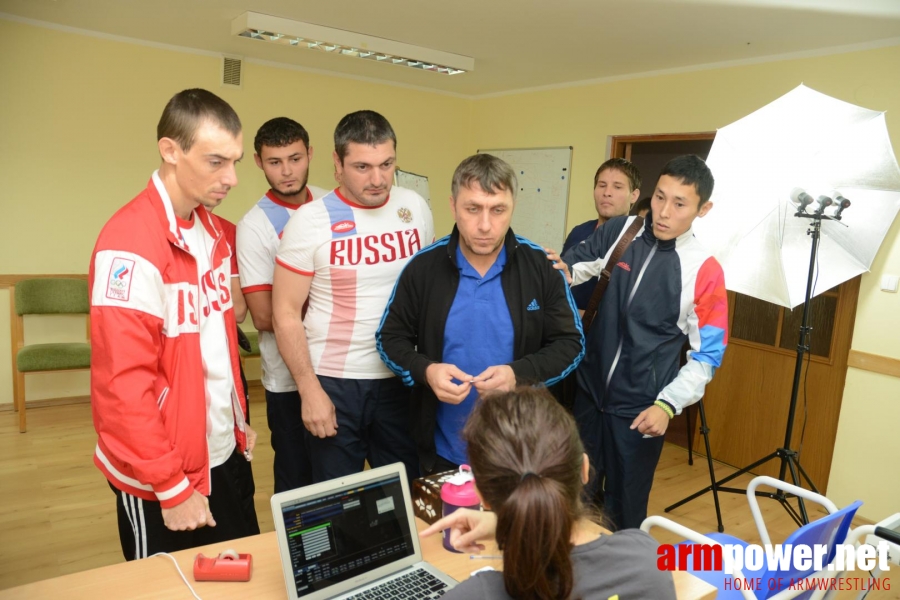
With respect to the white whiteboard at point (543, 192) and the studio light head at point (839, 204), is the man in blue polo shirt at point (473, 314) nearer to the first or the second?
the studio light head at point (839, 204)

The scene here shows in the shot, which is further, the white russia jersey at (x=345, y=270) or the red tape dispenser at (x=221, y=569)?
the white russia jersey at (x=345, y=270)

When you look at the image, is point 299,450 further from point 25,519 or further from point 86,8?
point 86,8

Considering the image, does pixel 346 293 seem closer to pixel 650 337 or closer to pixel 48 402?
pixel 650 337

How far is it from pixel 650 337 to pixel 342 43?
298 centimetres

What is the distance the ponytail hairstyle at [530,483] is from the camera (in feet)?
2.82

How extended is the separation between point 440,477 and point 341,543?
1.24 feet

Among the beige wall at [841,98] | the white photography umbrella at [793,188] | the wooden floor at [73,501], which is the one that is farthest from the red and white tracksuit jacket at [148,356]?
the beige wall at [841,98]

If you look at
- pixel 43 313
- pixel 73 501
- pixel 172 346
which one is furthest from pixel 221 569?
pixel 43 313

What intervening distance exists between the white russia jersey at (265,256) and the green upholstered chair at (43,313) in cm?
273

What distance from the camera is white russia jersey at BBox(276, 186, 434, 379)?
1.92 m

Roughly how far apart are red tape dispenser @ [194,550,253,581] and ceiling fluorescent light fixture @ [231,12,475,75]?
130 inches

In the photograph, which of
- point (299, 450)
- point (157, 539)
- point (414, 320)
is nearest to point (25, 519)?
point (299, 450)

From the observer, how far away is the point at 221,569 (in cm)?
128

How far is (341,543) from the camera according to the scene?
1.28m
